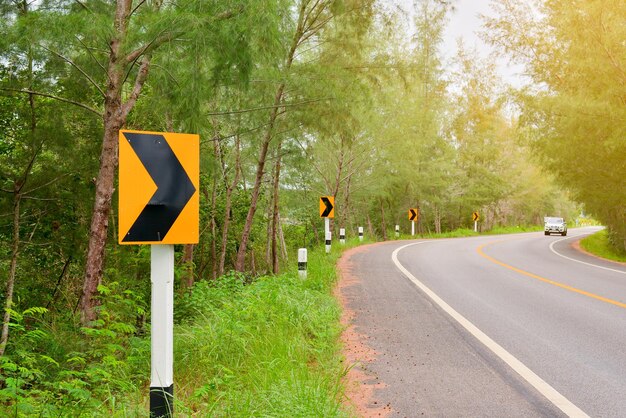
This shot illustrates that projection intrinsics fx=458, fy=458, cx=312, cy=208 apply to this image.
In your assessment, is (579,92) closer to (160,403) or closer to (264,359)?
(264,359)

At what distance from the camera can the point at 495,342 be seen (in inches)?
219

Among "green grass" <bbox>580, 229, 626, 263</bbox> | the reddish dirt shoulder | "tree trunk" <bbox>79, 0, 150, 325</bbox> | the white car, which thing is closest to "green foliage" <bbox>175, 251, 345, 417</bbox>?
the reddish dirt shoulder

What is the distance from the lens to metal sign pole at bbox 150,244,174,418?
8.96 feet

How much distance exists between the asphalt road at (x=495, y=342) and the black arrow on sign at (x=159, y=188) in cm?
237

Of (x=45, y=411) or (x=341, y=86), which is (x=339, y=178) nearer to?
(x=341, y=86)

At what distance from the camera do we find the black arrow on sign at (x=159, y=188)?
106 inches

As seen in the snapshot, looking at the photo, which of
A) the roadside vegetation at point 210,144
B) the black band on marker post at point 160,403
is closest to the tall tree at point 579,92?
the roadside vegetation at point 210,144

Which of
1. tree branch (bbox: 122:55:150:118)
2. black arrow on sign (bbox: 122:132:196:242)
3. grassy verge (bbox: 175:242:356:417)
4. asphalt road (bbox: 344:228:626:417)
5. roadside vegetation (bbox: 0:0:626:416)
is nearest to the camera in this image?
black arrow on sign (bbox: 122:132:196:242)

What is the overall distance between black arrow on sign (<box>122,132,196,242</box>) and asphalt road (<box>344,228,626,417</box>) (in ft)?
7.78

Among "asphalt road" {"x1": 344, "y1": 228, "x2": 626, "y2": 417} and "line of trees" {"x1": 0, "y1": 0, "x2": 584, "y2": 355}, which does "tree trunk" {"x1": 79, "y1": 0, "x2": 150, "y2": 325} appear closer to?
"line of trees" {"x1": 0, "y1": 0, "x2": 584, "y2": 355}

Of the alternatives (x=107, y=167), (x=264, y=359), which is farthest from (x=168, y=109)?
(x=264, y=359)

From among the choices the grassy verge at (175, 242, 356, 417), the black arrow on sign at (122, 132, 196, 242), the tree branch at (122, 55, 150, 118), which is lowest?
the grassy verge at (175, 242, 356, 417)

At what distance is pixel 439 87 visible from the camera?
33.3 meters

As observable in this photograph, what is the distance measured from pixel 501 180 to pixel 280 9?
104 feet
